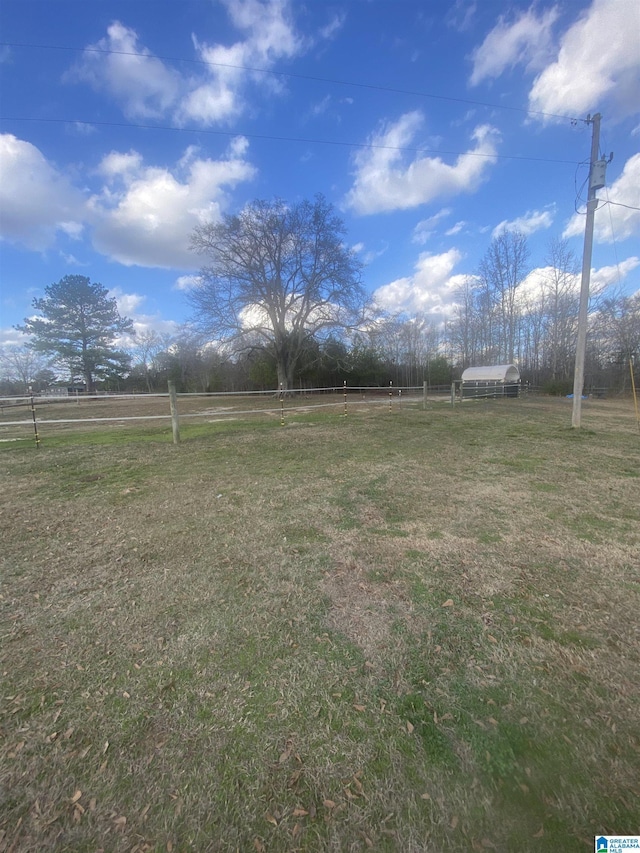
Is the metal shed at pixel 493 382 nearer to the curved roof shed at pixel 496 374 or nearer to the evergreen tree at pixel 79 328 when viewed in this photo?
the curved roof shed at pixel 496 374

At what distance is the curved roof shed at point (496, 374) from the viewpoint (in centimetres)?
2339

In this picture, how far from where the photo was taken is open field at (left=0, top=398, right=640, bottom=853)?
3.56 feet

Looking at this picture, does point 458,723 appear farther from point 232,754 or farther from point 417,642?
point 232,754

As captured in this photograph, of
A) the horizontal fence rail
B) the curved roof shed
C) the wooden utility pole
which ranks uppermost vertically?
the wooden utility pole

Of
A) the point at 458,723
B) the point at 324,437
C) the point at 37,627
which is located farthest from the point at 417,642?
the point at 324,437

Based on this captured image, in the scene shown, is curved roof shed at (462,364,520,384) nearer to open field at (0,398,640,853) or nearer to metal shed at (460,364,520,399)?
metal shed at (460,364,520,399)

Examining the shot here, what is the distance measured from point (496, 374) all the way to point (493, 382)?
0.58m

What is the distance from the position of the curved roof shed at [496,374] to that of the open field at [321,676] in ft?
72.8

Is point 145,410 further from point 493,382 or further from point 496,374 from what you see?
point 496,374

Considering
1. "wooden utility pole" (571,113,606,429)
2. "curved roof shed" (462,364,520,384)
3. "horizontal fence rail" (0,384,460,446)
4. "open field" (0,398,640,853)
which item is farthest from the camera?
"curved roof shed" (462,364,520,384)

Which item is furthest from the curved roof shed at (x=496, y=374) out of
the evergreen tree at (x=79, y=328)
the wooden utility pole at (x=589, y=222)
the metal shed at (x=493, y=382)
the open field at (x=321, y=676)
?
the evergreen tree at (x=79, y=328)

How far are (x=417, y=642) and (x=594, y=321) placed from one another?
3448 cm

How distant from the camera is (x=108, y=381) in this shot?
32.9 meters

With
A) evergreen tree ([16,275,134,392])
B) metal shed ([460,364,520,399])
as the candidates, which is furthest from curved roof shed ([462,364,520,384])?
evergreen tree ([16,275,134,392])
